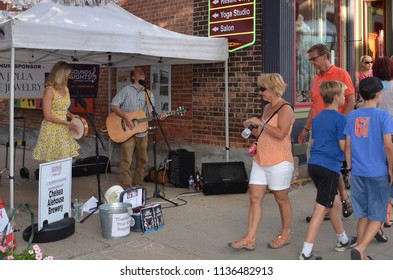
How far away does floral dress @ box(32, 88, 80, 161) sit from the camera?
5844 millimetres

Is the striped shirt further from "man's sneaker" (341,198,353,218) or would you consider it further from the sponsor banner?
"man's sneaker" (341,198,353,218)

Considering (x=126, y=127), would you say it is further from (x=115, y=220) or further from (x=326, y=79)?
(x=326, y=79)

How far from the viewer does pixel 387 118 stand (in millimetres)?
3928

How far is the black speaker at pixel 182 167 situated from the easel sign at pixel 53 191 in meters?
2.68

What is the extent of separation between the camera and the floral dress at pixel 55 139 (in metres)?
5.84

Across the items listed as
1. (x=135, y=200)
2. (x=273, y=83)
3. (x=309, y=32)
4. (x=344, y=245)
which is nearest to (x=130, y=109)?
(x=135, y=200)

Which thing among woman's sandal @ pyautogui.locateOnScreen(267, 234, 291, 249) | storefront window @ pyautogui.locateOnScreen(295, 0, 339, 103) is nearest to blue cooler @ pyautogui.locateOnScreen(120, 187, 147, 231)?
woman's sandal @ pyautogui.locateOnScreen(267, 234, 291, 249)

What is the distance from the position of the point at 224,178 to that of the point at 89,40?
2899mm

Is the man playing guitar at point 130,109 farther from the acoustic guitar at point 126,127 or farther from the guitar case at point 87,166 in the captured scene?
the guitar case at point 87,166

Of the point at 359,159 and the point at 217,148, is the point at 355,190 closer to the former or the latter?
the point at 359,159

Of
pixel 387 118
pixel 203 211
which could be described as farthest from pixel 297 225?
pixel 387 118

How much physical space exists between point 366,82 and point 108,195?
10.8 ft

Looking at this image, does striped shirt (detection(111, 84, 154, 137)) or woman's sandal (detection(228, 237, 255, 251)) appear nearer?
woman's sandal (detection(228, 237, 255, 251))

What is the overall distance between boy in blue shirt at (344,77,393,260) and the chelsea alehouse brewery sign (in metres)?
3.58
